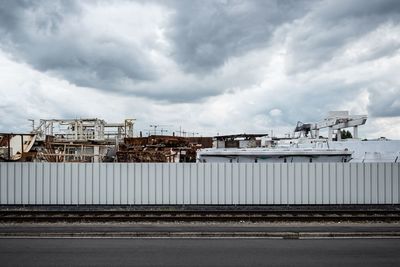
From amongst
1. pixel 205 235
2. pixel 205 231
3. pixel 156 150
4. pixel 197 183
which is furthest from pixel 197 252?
pixel 156 150

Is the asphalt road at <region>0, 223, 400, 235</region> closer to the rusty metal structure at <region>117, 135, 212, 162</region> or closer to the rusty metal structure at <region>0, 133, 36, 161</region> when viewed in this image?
the rusty metal structure at <region>0, 133, 36, 161</region>

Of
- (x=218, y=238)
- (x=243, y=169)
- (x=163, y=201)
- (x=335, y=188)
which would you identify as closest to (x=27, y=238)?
(x=218, y=238)

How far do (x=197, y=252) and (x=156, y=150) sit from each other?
1019 inches

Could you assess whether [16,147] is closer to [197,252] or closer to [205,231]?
[205,231]

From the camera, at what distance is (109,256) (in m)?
9.51

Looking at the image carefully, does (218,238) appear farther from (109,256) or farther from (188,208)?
(188,208)

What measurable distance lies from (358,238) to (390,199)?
24.5 feet

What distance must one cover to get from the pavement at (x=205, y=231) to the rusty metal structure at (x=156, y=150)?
1837 centimetres

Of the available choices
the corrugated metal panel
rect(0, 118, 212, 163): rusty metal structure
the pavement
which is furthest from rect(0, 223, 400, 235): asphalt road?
rect(0, 118, 212, 163): rusty metal structure

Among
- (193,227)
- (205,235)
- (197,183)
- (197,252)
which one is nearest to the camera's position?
(197,252)

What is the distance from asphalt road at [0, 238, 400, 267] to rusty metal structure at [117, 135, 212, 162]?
2046 cm

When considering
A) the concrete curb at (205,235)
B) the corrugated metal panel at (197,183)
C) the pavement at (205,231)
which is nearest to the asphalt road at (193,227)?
the pavement at (205,231)

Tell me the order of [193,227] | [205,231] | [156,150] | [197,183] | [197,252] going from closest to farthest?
[197,252]
[205,231]
[193,227]
[197,183]
[156,150]

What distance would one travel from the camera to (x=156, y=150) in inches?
1395
